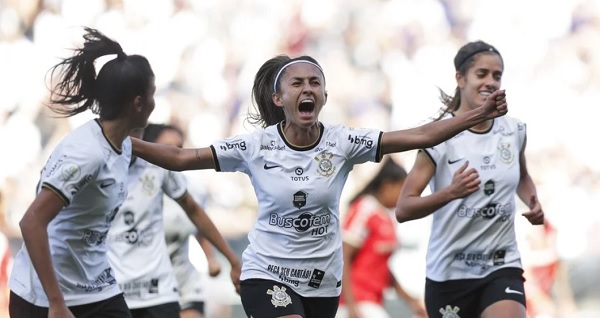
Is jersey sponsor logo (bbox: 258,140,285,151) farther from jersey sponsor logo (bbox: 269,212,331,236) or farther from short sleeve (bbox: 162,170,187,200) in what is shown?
short sleeve (bbox: 162,170,187,200)

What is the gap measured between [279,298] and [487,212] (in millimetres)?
1467

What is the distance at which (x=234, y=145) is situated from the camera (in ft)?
19.0

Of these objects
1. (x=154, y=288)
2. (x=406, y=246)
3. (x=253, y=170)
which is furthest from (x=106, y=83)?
(x=406, y=246)

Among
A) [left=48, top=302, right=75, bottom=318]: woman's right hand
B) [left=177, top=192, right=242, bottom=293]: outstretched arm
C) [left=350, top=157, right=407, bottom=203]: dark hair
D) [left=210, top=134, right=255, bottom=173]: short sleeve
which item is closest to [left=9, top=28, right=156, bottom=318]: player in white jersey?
[left=48, top=302, right=75, bottom=318]: woman's right hand

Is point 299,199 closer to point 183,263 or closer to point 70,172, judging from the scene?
point 70,172

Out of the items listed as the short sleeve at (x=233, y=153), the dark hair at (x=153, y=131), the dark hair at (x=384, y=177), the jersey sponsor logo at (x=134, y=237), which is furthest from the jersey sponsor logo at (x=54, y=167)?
the dark hair at (x=384, y=177)

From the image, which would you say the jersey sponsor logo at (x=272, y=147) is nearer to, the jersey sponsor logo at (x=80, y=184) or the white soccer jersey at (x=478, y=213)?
the jersey sponsor logo at (x=80, y=184)

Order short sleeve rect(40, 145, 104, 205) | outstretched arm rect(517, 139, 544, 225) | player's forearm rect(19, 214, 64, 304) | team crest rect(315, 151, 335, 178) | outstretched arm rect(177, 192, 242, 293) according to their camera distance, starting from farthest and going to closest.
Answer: outstretched arm rect(177, 192, 242, 293), outstretched arm rect(517, 139, 544, 225), team crest rect(315, 151, 335, 178), short sleeve rect(40, 145, 104, 205), player's forearm rect(19, 214, 64, 304)

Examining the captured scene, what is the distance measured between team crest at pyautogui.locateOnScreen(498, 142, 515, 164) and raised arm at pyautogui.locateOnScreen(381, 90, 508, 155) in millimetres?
1135

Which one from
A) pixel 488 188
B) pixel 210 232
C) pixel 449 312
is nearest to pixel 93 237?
pixel 210 232

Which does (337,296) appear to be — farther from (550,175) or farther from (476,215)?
(550,175)

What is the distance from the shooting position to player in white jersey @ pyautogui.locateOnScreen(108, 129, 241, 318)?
23.9 feet

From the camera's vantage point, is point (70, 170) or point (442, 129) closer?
point (70, 170)

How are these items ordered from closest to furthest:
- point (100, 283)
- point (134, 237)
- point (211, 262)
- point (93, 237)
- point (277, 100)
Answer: point (93, 237), point (100, 283), point (277, 100), point (134, 237), point (211, 262)
